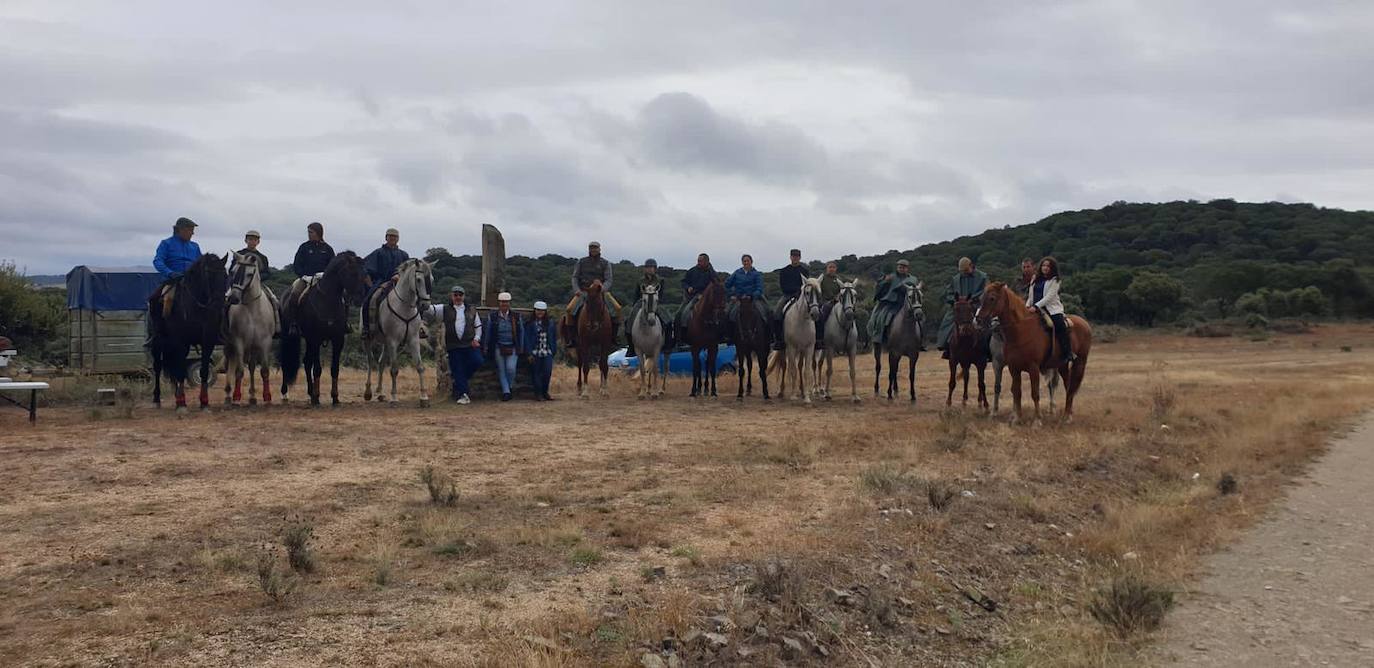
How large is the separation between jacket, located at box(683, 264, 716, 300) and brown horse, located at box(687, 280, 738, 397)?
0.27m

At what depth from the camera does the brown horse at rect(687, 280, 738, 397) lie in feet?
61.0

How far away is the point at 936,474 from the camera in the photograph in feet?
33.8

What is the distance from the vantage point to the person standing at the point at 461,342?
57.2 ft

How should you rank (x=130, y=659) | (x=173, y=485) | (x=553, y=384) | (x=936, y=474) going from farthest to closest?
1. (x=553, y=384)
2. (x=936, y=474)
3. (x=173, y=485)
4. (x=130, y=659)

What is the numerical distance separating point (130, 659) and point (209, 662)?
1.23ft

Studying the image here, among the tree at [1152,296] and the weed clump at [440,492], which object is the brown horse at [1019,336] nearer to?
the weed clump at [440,492]

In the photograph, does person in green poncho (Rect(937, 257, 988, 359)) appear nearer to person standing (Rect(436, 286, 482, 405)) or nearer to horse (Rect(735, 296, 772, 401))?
horse (Rect(735, 296, 772, 401))

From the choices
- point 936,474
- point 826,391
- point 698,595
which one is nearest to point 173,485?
point 698,595

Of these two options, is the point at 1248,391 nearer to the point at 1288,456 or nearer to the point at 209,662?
the point at 1288,456

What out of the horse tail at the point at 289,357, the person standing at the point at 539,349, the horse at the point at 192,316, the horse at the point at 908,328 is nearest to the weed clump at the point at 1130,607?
the horse at the point at 908,328

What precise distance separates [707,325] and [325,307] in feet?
23.3

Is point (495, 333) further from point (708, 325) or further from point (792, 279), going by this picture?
point (792, 279)

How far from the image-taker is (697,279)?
19.8 meters

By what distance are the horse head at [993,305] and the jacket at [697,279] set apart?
686 cm
